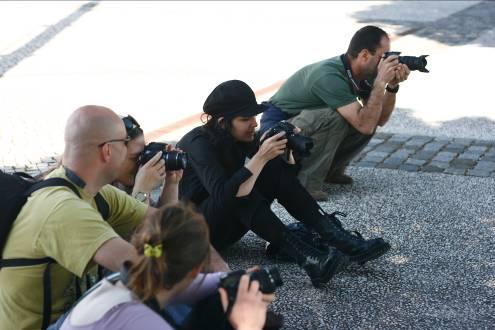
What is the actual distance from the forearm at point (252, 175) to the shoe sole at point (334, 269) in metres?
0.55

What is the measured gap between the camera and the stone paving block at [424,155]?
6348mm

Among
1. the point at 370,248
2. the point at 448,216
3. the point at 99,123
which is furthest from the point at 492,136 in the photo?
the point at 99,123

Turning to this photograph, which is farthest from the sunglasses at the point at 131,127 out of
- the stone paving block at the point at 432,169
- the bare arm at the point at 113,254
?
the stone paving block at the point at 432,169

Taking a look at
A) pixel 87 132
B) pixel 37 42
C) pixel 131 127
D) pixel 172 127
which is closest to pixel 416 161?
pixel 172 127

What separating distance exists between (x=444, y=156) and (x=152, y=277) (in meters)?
4.39

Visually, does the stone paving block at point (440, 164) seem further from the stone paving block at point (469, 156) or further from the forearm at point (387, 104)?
the forearm at point (387, 104)

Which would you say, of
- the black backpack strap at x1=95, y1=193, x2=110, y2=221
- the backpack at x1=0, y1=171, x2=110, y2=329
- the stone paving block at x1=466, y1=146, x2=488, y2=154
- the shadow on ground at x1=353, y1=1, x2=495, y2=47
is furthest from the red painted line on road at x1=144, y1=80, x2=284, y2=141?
the shadow on ground at x1=353, y1=1, x2=495, y2=47

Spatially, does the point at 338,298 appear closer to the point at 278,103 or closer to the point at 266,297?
the point at 266,297

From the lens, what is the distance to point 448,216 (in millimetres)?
5098

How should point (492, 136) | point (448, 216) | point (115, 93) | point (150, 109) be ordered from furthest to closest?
point (115, 93)
point (150, 109)
point (492, 136)
point (448, 216)

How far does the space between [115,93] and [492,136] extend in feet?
12.5

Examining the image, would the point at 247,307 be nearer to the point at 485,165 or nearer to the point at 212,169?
the point at 212,169

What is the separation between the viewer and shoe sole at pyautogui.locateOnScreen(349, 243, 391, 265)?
419 centimetres

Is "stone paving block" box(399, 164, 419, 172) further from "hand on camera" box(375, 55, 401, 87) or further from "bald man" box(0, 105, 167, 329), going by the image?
"bald man" box(0, 105, 167, 329)
